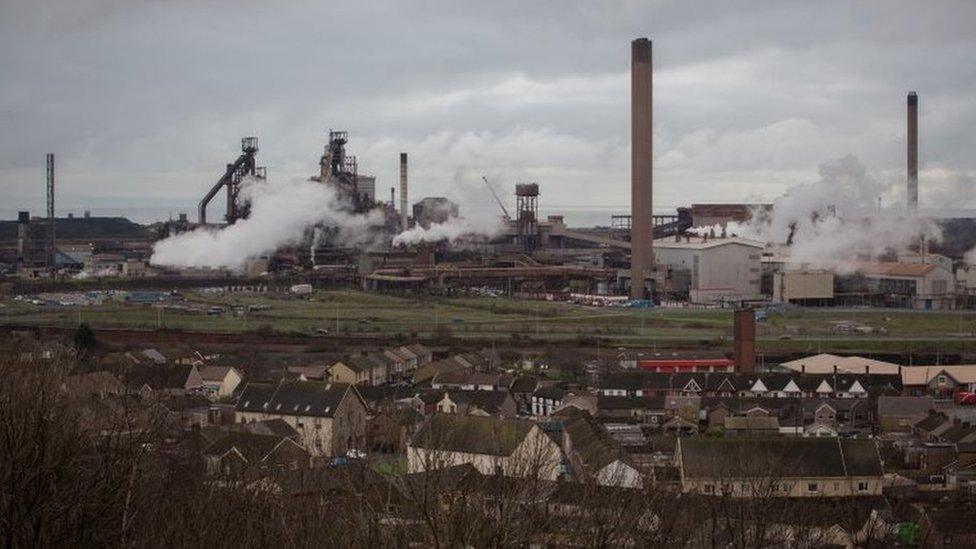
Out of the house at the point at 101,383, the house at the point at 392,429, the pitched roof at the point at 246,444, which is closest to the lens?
the pitched roof at the point at 246,444

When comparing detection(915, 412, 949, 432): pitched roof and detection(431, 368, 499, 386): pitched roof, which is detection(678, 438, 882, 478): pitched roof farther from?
detection(431, 368, 499, 386): pitched roof

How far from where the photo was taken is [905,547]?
10695 mm

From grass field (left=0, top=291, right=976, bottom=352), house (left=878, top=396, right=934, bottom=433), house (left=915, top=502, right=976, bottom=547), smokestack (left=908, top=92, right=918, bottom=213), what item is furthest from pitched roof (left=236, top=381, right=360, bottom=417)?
smokestack (left=908, top=92, right=918, bottom=213)

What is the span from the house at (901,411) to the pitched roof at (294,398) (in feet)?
24.5

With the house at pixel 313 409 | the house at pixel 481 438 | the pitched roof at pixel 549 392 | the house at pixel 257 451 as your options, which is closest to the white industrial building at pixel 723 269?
the pitched roof at pixel 549 392

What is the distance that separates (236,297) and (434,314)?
8.96m

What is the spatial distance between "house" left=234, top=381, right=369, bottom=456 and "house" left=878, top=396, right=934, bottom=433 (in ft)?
24.0

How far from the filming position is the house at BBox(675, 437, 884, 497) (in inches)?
512

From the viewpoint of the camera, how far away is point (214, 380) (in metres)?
22.9

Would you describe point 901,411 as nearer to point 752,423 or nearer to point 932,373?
point 752,423

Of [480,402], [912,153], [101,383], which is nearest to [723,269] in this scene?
Answer: [912,153]

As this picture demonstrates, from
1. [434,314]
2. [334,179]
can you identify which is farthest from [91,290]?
[434,314]

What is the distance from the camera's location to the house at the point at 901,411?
61.6 feet

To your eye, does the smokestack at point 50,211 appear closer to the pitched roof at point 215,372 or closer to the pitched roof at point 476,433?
the pitched roof at point 215,372
